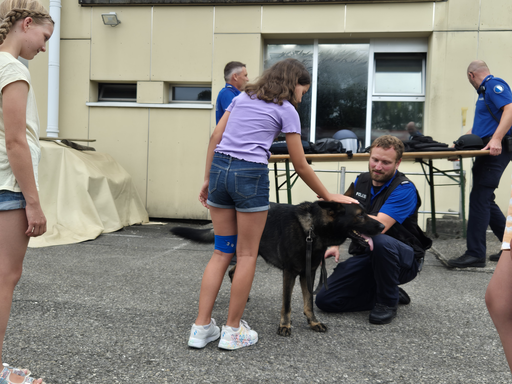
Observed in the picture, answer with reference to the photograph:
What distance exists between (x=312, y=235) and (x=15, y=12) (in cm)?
203

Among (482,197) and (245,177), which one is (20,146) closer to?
(245,177)

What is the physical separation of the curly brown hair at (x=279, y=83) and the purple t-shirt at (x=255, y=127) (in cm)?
4

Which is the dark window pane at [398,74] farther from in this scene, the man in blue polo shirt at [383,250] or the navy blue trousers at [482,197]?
the man in blue polo shirt at [383,250]

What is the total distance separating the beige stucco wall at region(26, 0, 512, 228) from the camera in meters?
7.90

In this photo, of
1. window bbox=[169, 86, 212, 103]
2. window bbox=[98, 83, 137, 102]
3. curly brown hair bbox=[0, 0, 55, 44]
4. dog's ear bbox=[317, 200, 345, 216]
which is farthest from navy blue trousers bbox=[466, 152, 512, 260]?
window bbox=[98, 83, 137, 102]

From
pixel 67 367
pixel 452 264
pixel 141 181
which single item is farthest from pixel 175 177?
pixel 67 367

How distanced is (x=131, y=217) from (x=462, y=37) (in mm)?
6268

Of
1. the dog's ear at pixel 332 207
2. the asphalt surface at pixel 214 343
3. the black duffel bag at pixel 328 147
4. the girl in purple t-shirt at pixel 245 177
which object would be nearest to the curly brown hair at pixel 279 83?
the girl in purple t-shirt at pixel 245 177

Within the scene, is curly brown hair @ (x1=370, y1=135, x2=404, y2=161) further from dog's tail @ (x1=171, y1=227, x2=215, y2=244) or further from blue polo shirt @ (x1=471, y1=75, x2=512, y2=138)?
blue polo shirt @ (x1=471, y1=75, x2=512, y2=138)

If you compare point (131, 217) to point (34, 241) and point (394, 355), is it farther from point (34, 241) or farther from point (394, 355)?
point (394, 355)

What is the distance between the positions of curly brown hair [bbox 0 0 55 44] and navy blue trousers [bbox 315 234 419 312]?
2.40m

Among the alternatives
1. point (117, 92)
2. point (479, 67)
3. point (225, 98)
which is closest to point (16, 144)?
point (225, 98)

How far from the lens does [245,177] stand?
8.46 feet

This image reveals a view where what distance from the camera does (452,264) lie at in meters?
5.07
